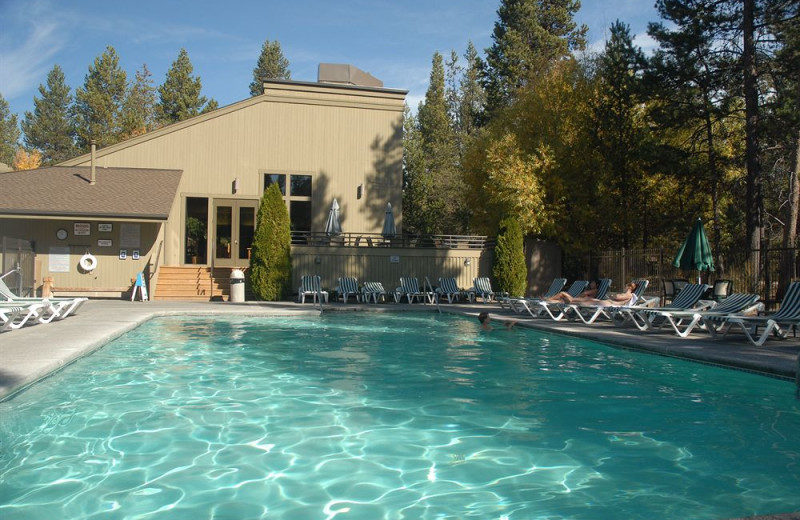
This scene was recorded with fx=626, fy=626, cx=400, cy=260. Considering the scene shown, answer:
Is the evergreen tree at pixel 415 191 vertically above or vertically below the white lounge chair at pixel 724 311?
above

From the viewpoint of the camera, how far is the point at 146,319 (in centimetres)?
1366

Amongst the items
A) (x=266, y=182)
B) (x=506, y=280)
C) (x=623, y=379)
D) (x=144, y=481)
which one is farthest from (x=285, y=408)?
(x=266, y=182)

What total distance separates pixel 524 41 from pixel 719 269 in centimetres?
2188

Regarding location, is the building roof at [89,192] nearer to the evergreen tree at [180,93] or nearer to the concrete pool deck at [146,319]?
the concrete pool deck at [146,319]

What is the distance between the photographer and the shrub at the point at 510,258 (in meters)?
20.9

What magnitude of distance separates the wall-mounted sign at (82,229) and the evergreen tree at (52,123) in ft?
117

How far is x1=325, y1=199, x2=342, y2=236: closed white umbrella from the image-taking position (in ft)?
72.1

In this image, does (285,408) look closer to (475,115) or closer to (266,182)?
(266,182)

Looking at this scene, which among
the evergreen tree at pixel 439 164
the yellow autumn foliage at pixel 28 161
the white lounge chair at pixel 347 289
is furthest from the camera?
the yellow autumn foliage at pixel 28 161

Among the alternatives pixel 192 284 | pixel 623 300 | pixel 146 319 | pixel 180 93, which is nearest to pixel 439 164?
pixel 180 93

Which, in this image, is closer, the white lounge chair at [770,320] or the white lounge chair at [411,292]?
the white lounge chair at [770,320]

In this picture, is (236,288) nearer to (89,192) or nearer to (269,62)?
(89,192)

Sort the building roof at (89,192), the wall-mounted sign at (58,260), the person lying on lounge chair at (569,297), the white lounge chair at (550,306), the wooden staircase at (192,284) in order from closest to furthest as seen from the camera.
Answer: the white lounge chair at (550,306) → the person lying on lounge chair at (569,297) → the building roof at (89,192) → the wall-mounted sign at (58,260) → the wooden staircase at (192,284)

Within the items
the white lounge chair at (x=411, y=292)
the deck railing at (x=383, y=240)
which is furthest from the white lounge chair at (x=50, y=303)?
the white lounge chair at (x=411, y=292)
